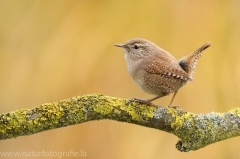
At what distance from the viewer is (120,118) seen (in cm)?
170

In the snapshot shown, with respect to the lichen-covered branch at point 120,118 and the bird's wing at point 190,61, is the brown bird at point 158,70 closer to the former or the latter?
the bird's wing at point 190,61

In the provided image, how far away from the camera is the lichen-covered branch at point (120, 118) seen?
4.83 ft

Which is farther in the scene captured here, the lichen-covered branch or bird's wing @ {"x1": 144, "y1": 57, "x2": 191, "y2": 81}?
bird's wing @ {"x1": 144, "y1": 57, "x2": 191, "y2": 81}

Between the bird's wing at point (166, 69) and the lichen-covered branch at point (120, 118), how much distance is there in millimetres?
270

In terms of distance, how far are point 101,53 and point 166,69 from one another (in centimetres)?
117

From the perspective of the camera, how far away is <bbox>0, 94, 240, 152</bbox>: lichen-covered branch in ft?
4.83

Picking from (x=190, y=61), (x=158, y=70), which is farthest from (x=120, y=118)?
(x=190, y=61)

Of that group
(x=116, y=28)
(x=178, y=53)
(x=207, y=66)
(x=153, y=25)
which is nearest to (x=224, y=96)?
(x=207, y=66)

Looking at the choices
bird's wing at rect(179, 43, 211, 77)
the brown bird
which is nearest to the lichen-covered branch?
the brown bird

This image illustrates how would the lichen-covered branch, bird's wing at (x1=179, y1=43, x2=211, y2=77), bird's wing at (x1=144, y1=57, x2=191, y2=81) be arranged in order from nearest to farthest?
the lichen-covered branch < bird's wing at (x1=144, y1=57, x2=191, y2=81) < bird's wing at (x1=179, y1=43, x2=211, y2=77)

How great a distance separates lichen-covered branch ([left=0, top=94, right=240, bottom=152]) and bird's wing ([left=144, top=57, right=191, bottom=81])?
270mm

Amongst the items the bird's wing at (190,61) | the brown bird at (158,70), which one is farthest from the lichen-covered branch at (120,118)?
the bird's wing at (190,61)

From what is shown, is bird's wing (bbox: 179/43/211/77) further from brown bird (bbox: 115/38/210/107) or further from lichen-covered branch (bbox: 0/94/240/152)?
lichen-covered branch (bbox: 0/94/240/152)

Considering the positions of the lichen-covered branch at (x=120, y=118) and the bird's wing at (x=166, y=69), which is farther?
the bird's wing at (x=166, y=69)
